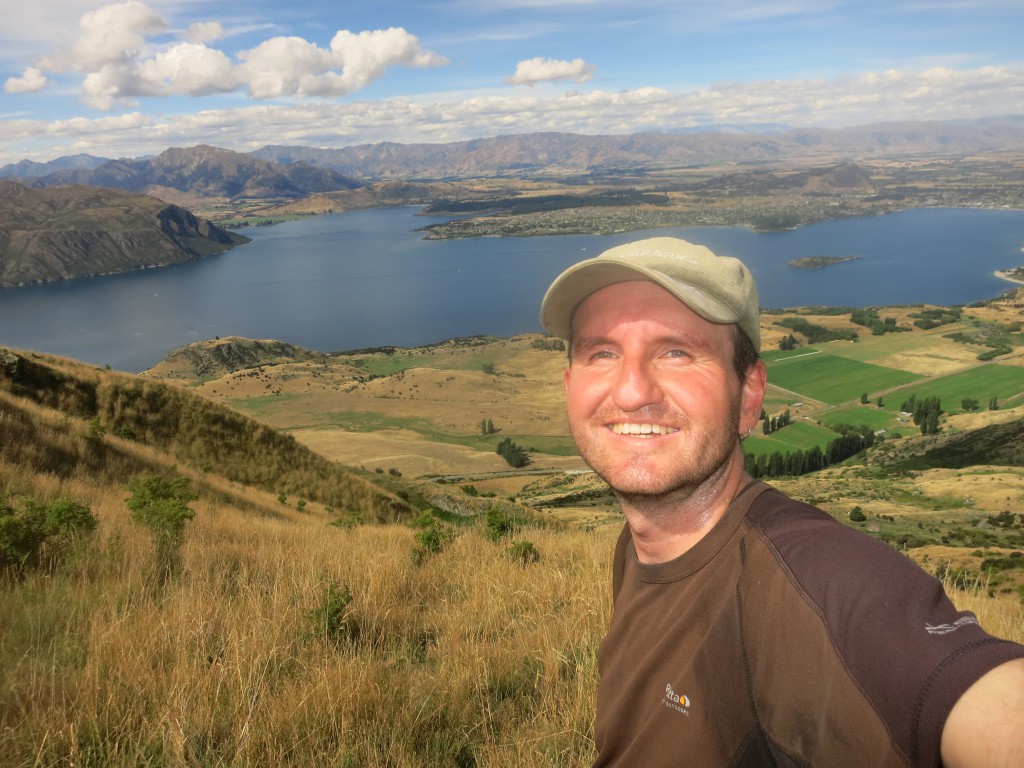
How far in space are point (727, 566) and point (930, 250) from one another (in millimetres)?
240561

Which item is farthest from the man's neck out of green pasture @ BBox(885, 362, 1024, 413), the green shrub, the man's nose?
green pasture @ BBox(885, 362, 1024, 413)

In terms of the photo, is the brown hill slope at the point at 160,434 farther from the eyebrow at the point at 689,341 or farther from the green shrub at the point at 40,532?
the eyebrow at the point at 689,341

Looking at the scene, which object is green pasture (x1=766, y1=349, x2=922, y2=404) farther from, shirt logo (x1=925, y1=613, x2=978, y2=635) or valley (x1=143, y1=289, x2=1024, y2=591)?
shirt logo (x1=925, y1=613, x2=978, y2=635)

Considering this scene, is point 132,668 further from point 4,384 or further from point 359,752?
point 4,384

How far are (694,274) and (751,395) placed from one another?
59 cm

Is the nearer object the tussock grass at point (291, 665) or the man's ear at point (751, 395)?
the man's ear at point (751, 395)

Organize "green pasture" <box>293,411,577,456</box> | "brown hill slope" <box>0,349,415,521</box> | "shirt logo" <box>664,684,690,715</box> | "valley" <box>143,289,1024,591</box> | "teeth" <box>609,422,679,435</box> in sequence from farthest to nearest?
1. "green pasture" <box>293,411,577,456</box>
2. "valley" <box>143,289,1024,591</box>
3. "brown hill slope" <box>0,349,415,521</box>
4. "teeth" <box>609,422,679,435</box>
5. "shirt logo" <box>664,684,690,715</box>

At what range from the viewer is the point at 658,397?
7.16ft

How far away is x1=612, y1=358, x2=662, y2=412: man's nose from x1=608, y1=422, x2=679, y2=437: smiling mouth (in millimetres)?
65

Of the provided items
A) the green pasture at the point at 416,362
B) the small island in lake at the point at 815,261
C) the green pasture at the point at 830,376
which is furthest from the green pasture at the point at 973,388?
the small island in lake at the point at 815,261

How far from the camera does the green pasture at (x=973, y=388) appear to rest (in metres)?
87.9

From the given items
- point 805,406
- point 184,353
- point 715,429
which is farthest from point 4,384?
point 184,353

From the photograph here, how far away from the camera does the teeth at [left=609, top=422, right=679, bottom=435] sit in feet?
7.13

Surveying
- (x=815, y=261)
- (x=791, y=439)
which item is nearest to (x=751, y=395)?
(x=791, y=439)
